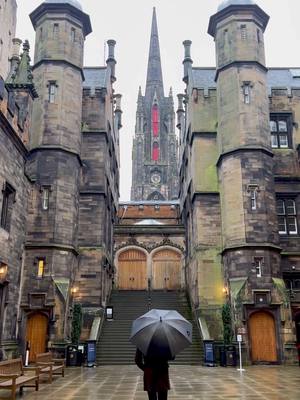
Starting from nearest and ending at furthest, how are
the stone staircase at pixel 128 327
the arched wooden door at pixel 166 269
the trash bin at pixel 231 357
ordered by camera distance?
the trash bin at pixel 231 357 → the stone staircase at pixel 128 327 → the arched wooden door at pixel 166 269

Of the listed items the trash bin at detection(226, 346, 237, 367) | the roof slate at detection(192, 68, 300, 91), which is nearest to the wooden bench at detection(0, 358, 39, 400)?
the trash bin at detection(226, 346, 237, 367)

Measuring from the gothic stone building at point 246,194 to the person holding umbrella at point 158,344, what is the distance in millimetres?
14116

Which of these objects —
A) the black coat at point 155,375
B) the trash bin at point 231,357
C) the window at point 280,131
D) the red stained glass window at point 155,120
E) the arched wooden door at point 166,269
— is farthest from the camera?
the red stained glass window at point 155,120

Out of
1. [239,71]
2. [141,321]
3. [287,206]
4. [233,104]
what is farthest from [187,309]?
[141,321]

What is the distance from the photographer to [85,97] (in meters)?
28.2

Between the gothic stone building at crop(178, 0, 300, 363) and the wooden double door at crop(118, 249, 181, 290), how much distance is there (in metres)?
4.10

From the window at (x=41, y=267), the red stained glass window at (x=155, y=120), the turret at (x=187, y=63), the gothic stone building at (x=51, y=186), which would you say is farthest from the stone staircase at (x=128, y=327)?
the red stained glass window at (x=155, y=120)

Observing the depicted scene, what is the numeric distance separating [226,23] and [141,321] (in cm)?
2246

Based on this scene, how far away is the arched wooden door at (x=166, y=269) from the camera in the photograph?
33.6m

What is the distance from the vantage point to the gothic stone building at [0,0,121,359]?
63.9 feet

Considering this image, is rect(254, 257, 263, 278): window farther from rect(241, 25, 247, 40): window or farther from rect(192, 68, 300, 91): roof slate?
rect(241, 25, 247, 40): window

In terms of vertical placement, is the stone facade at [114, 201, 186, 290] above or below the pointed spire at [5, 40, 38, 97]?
below

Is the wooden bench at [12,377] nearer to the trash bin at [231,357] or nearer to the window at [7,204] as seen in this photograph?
the window at [7,204]

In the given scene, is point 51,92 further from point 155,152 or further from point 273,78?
point 155,152
